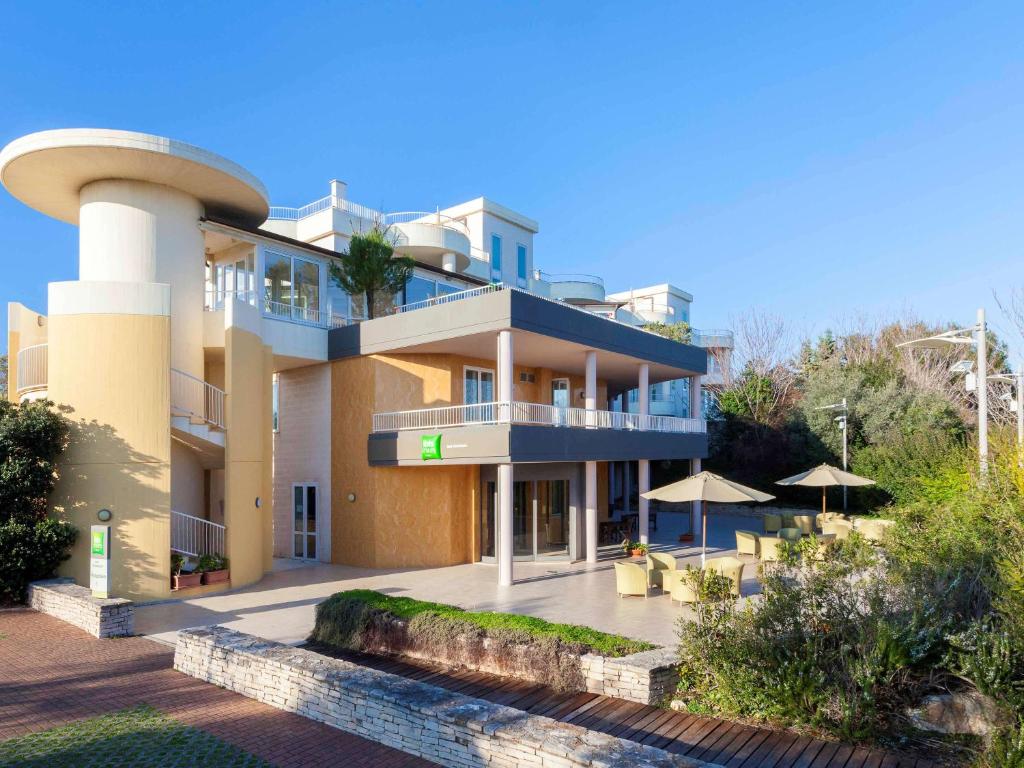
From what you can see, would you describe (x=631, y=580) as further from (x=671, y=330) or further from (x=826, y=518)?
(x=671, y=330)

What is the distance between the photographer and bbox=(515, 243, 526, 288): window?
1291 inches

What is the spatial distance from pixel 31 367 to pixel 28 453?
330cm

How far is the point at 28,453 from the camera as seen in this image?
41.8 ft

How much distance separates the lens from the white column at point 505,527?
15.4 meters

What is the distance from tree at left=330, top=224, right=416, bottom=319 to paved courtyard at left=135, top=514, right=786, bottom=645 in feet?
25.2

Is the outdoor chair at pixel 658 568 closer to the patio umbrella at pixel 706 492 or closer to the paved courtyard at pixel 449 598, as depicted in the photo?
the paved courtyard at pixel 449 598

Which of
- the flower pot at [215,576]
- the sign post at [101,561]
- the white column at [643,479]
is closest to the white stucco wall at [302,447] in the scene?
the flower pot at [215,576]

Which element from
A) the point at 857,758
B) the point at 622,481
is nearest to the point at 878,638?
the point at 857,758

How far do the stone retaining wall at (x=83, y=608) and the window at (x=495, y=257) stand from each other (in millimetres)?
21762

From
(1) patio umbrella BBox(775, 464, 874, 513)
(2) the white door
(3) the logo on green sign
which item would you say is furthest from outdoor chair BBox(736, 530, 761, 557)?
(2) the white door

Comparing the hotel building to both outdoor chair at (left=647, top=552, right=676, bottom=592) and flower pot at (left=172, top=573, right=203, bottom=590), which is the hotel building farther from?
outdoor chair at (left=647, top=552, right=676, bottom=592)

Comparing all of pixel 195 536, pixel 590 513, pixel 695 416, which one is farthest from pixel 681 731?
pixel 695 416

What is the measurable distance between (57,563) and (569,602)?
980 centimetres

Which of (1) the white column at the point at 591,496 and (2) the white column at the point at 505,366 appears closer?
(2) the white column at the point at 505,366
